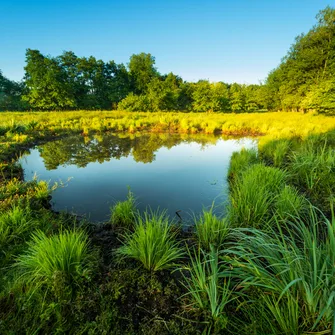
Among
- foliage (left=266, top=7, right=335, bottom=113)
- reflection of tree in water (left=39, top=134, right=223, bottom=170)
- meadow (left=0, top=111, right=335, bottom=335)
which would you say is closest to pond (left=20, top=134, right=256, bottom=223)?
reflection of tree in water (left=39, top=134, right=223, bottom=170)

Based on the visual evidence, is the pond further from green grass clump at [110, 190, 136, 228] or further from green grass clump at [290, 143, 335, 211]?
green grass clump at [290, 143, 335, 211]

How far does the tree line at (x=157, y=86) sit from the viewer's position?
62.6 feet

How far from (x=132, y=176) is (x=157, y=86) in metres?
30.6

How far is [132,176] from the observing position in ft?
19.0

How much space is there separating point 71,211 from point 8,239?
1.33 meters

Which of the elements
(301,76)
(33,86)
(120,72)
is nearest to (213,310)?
(301,76)

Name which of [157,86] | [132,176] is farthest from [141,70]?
[132,176]

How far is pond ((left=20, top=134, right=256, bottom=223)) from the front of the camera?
4102 millimetres

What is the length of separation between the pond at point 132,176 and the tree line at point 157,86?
15.0m

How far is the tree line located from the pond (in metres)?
15.0

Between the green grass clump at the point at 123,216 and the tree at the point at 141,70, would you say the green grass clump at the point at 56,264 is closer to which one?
the green grass clump at the point at 123,216

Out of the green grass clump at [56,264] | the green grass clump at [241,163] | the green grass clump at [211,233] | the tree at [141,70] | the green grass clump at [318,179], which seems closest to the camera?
the green grass clump at [56,264]

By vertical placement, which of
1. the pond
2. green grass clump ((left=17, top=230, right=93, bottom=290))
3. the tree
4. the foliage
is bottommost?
the pond

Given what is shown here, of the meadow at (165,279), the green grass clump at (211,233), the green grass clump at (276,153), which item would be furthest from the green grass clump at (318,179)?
the green grass clump at (211,233)
